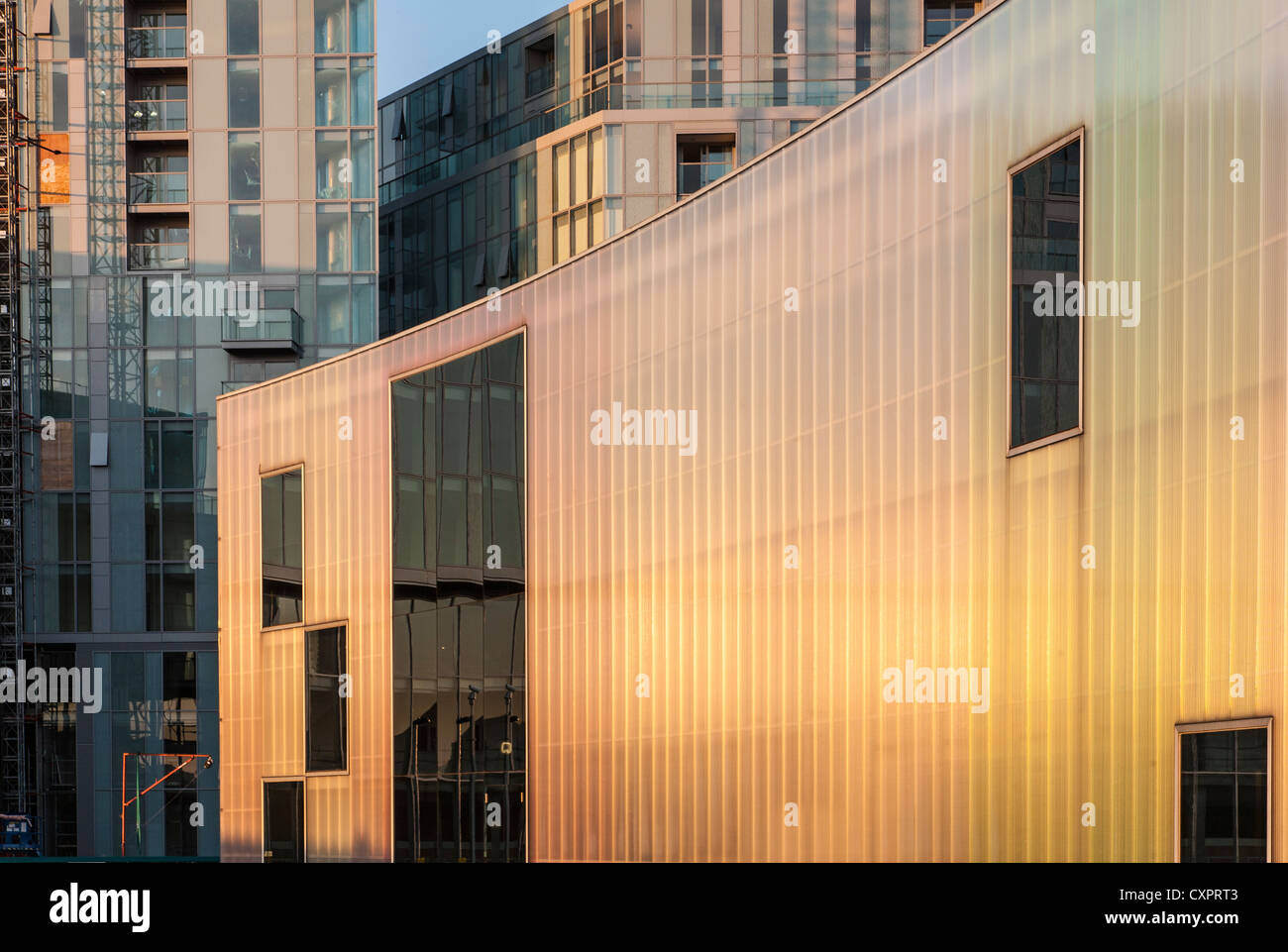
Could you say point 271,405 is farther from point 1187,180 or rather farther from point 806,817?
point 1187,180

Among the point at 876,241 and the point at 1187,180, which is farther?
the point at 876,241

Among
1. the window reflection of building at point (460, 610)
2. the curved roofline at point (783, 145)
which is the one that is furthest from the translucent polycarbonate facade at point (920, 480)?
the window reflection of building at point (460, 610)

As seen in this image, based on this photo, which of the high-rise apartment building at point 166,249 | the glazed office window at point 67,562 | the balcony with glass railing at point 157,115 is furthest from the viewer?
the balcony with glass railing at point 157,115

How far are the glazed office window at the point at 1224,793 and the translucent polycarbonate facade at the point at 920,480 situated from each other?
16 centimetres

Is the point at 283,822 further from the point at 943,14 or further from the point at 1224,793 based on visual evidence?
the point at 943,14

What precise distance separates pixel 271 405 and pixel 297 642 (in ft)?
18.4

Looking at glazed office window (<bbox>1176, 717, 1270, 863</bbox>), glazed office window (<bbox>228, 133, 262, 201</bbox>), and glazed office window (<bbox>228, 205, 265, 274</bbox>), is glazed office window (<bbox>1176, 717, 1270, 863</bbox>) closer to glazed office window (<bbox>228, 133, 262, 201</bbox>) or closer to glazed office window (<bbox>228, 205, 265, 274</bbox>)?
glazed office window (<bbox>228, 205, 265, 274</bbox>)

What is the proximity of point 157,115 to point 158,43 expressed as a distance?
2.93 meters

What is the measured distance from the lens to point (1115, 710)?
16500mm

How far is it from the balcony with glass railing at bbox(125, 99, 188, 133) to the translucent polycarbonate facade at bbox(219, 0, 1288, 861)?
123ft

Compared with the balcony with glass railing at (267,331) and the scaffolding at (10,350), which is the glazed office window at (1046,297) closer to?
the balcony with glass railing at (267,331)

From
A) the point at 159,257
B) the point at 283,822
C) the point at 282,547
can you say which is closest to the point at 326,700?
the point at 283,822

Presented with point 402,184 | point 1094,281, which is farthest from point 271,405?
point 402,184

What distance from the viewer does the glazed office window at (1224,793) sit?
14602 mm
